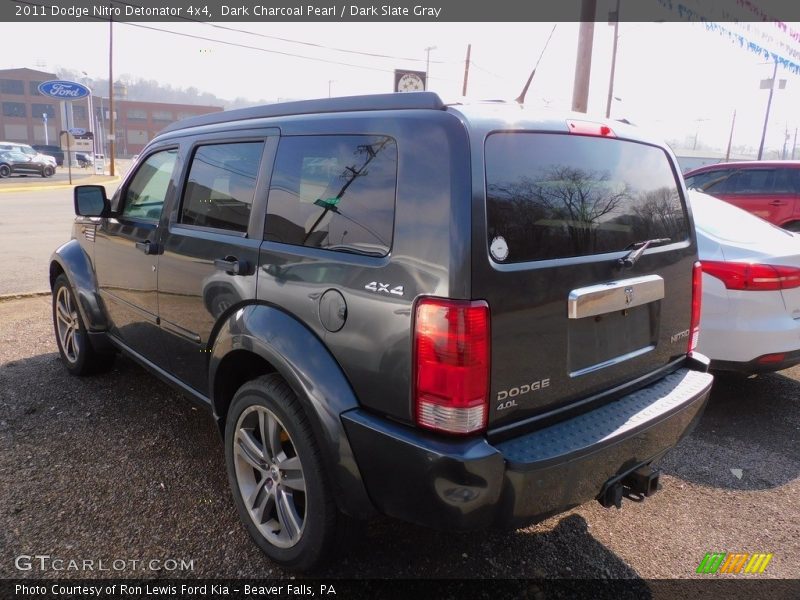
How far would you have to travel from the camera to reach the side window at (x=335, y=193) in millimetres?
2062

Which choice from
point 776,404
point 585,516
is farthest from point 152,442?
point 776,404

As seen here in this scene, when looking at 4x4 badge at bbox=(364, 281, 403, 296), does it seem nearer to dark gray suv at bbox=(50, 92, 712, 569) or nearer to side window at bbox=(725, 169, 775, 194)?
dark gray suv at bbox=(50, 92, 712, 569)

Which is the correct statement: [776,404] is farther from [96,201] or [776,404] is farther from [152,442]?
[96,201]

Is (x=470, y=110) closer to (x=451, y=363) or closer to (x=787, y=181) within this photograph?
(x=451, y=363)

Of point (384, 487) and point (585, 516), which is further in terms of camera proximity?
point (585, 516)

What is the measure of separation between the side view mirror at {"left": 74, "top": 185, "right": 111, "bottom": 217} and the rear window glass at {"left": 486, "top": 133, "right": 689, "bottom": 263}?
2943 millimetres

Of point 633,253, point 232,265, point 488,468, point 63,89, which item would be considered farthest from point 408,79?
point 63,89

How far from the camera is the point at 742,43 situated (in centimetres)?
1970

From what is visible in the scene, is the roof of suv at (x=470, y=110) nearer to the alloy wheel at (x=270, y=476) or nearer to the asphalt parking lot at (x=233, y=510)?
the alloy wheel at (x=270, y=476)

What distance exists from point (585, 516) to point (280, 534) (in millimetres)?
1530

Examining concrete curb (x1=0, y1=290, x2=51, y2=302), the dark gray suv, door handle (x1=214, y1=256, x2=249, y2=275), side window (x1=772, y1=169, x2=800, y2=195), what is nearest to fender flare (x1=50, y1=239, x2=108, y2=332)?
the dark gray suv

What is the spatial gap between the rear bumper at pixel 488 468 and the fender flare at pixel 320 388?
5cm

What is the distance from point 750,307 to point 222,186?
3.35 meters

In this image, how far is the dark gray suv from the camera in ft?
6.19
